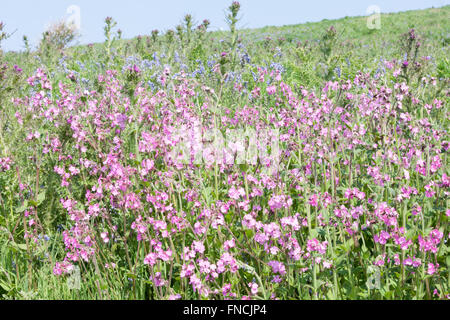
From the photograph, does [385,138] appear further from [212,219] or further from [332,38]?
[332,38]

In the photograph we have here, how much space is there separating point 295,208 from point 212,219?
3.57ft

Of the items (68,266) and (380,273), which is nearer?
(380,273)

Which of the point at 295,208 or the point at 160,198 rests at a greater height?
the point at 160,198

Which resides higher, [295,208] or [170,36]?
[170,36]

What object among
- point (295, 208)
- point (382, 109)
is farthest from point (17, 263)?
point (382, 109)

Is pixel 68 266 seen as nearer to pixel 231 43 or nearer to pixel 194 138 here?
pixel 194 138

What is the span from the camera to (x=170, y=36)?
7664mm

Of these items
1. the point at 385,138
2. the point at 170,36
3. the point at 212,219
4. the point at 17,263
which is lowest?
the point at 17,263
